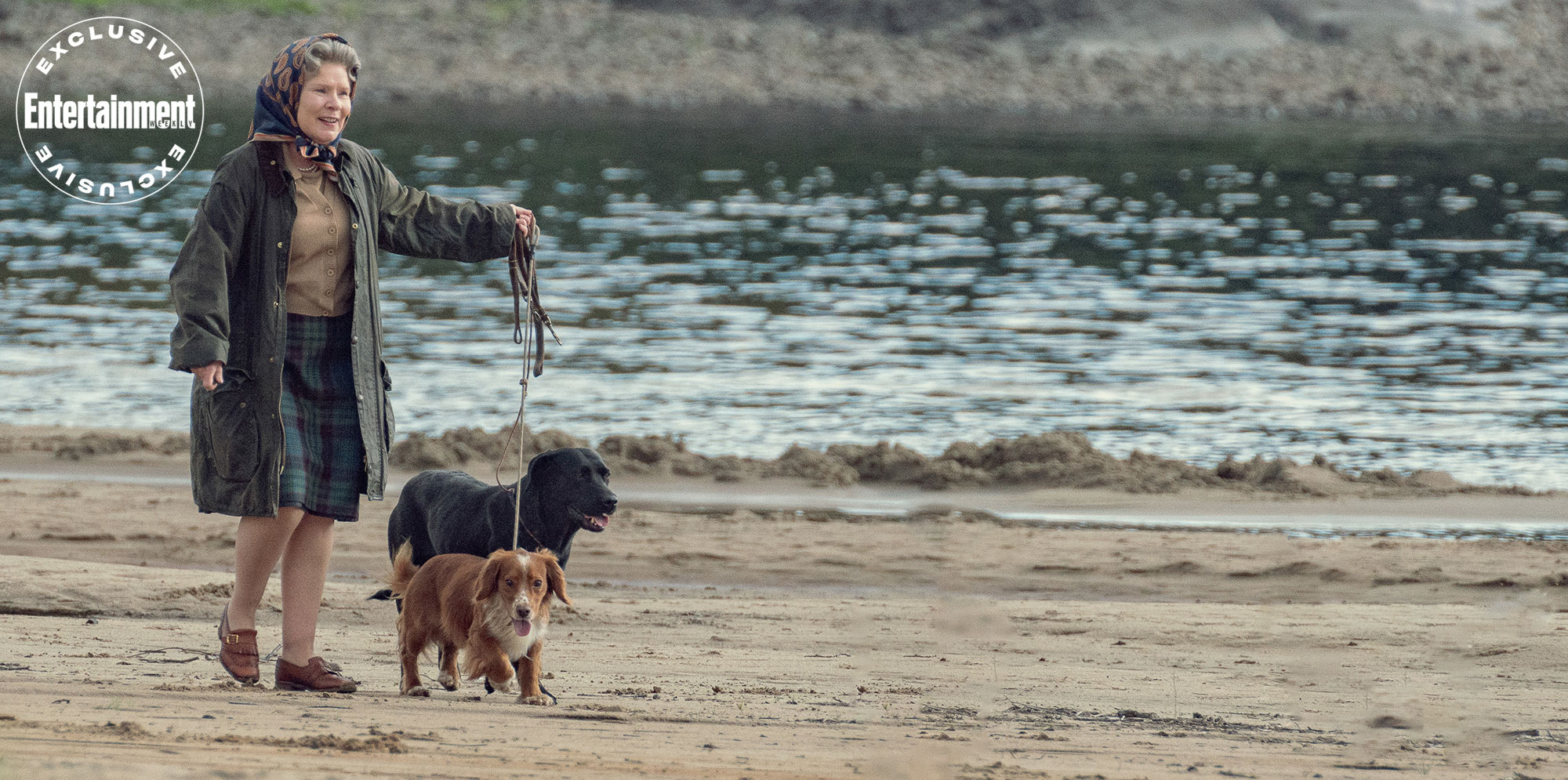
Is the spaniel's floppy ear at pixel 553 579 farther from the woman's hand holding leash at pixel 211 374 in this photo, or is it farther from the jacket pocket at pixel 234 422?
the woman's hand holding leash at pixel 211 374

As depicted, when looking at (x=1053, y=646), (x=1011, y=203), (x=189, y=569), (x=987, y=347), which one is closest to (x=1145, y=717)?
(x=1053, y=646)

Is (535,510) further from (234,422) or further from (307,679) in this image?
(234,422)

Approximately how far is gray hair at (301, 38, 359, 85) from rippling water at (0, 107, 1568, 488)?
657 centimetres

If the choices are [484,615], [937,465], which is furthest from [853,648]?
[937,465]

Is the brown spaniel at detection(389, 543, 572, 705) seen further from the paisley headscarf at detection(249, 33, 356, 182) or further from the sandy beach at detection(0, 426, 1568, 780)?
the paisley headscarf at detection(249, 33, 356, 182)

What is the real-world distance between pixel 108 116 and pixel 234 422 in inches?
1652

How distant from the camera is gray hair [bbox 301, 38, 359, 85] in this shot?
4.60 m

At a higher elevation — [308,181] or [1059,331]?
[308,181]

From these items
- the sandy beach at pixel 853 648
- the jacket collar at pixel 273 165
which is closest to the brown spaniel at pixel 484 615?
the sandy beach at pixel 853 648

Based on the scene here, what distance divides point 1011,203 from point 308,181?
24427 mm

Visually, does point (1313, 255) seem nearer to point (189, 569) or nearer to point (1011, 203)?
point (1011, 203)

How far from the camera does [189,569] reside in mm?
8125

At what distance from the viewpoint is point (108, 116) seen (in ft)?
139

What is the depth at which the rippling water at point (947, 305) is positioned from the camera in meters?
12.1
